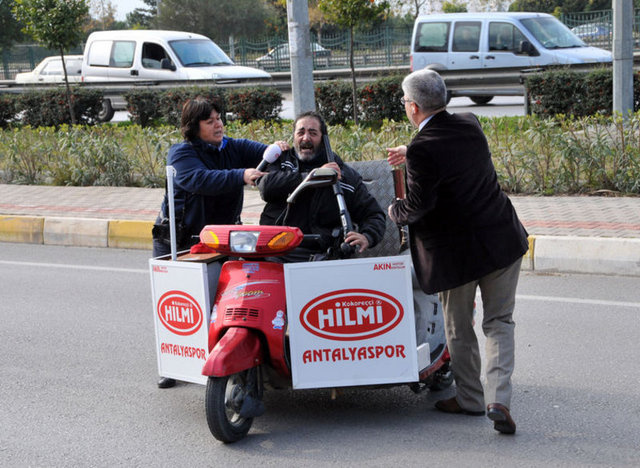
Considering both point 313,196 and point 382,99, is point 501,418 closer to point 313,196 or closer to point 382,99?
point 313,196

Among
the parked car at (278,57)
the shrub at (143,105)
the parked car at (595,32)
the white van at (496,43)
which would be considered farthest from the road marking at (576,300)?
the parked car at (278,57)

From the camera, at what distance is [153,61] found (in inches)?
909

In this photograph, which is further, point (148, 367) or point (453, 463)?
point (148, 367)

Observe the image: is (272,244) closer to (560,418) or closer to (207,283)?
(207,283)

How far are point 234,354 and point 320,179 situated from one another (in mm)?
964

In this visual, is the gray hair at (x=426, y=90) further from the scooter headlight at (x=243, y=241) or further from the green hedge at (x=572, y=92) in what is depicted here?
the green hedge at (x=572, y=92)

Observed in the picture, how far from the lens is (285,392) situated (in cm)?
527

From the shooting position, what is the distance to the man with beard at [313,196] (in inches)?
194

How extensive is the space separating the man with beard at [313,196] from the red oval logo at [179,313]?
1.83ft

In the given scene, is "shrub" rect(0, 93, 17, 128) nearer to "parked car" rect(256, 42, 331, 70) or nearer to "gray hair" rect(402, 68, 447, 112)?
"parked car" rect(256, 42, 331, 70)

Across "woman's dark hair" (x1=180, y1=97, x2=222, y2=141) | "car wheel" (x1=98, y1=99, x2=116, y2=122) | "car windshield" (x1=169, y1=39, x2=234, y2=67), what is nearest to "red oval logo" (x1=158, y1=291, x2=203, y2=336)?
"woman's dark hair" (x1=180, y1=97, x2=222, y2=141)

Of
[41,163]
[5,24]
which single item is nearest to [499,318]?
[41,163]

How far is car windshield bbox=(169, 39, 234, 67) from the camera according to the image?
894 inches

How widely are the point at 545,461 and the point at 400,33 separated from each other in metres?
30.3
